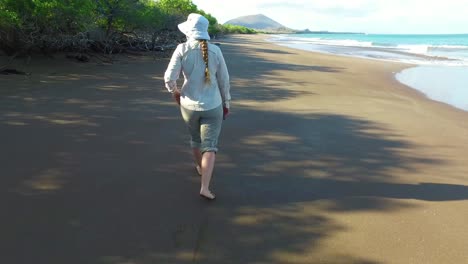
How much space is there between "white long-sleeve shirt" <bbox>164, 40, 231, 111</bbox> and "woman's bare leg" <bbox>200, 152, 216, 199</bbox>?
44 cm

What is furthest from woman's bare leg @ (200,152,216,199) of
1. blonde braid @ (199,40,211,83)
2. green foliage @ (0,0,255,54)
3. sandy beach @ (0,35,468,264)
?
green foliage @ (0,0,255,54)

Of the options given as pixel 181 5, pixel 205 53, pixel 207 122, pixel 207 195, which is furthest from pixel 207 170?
pixel 181 5

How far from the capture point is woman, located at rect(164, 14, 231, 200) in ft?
11.7

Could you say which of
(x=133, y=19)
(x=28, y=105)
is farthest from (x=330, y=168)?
(x=133, y=19)

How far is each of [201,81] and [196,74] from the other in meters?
0.08

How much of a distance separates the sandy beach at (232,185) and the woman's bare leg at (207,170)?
114 millimetres

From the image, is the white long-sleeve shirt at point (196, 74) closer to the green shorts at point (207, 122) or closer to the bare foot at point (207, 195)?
the green shorts at point (207, 122)

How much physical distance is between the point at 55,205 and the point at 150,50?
52.1ft

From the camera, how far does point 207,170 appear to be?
12.3 ft

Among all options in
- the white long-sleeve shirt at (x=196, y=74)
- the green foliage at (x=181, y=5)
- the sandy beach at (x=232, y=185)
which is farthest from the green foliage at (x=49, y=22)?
the green foliage at (x=181, y=5)

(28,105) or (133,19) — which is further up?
(133,19)

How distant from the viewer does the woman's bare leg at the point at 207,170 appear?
371cm

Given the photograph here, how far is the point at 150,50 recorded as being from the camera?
18.5 metres

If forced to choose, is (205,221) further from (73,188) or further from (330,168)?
(330,168)
